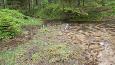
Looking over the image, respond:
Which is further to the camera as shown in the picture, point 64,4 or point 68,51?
point 64,4

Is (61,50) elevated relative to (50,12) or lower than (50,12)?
lower

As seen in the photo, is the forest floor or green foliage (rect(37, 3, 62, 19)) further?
green foliage (rect(37, 3, 62, 19))

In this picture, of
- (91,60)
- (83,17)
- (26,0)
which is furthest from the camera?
(26,0)

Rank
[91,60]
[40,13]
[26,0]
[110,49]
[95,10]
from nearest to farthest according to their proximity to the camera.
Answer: [91,60]
[110,49]
[95,10]
[40,13]
[26,0]

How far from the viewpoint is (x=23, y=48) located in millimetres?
11484

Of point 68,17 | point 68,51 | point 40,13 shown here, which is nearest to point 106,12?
point 68,17

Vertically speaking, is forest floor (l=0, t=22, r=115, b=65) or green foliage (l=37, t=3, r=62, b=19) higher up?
green foliage (l=37, t=3, r=62, b=19)

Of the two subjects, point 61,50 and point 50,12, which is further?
point 50,12

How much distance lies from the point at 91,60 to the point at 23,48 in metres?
4.29

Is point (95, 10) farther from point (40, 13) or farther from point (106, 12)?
point (40, 13)

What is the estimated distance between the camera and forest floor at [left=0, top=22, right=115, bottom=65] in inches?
374

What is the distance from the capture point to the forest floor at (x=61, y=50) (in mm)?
9508

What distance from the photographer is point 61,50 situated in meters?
10.8

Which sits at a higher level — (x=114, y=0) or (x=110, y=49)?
(x=114, y=0)
